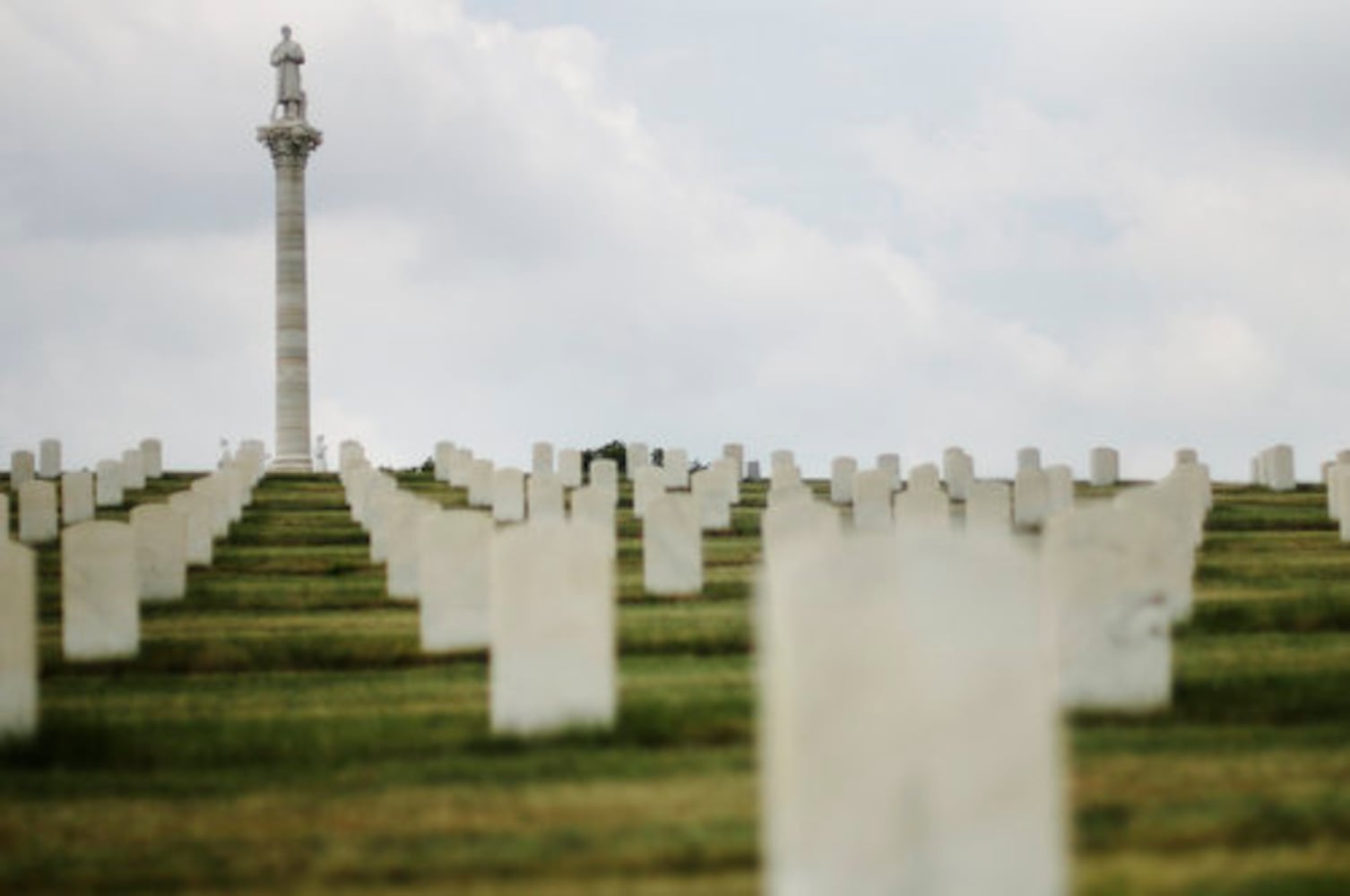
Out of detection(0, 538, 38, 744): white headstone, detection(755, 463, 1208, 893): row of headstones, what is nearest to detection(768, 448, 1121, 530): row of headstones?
detection(0, 538, 38, 744): white headstone

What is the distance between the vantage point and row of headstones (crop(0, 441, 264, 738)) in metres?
13.4

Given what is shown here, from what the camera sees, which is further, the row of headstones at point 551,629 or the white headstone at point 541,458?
the white headstone at point 541,458

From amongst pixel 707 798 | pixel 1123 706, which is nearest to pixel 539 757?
pixel 707 798

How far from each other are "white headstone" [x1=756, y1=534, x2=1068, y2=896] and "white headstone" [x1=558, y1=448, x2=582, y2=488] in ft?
101

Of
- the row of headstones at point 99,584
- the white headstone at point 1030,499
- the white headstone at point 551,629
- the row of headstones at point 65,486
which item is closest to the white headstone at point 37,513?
the row of headstones at point 65,486

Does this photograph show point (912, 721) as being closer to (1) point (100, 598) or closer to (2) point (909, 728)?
(2) point (909, 728)

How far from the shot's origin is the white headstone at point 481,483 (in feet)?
113

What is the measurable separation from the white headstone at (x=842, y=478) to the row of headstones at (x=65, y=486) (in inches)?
520

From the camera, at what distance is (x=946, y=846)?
700 centimetres

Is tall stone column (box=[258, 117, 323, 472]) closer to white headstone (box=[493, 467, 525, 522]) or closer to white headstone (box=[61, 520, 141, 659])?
white headstone (box=[493, 467, 525, 522])

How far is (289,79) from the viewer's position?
2101 inches

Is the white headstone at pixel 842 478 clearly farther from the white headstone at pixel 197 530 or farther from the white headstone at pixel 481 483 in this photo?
the white headstone at pixel 197 530

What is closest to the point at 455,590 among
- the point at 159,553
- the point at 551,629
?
the point at 551,629

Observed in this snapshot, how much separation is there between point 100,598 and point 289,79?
38.5 metres
